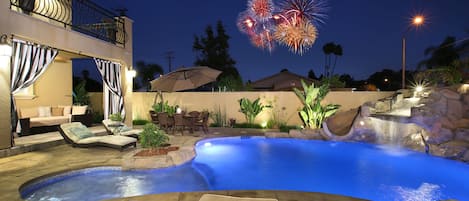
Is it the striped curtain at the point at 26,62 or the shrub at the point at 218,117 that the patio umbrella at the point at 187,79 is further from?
the striped curtain at the point at 26,62

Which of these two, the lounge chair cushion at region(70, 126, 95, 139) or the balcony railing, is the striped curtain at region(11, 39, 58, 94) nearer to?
the balcony railing

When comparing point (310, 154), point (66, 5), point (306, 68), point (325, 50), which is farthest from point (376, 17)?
point (66, 5)

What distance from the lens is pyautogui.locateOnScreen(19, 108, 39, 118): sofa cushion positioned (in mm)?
10250

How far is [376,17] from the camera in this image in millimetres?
29047

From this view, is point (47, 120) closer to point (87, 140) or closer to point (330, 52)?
point (87, 140)

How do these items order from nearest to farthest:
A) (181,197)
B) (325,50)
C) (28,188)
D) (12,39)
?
(181,197) → (28,188) → (12,39) → (325,50)

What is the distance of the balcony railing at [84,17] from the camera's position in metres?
9.55

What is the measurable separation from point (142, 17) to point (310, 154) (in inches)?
1518

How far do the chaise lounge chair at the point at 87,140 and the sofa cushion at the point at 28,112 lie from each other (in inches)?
127

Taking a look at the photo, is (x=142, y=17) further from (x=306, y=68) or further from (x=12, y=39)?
(x=12, y=39)

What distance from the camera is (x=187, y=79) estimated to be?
12000 mm

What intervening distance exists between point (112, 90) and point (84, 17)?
9.40 feet

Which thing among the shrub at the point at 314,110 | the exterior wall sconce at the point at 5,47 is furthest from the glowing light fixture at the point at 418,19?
the exterior wall sconce at the point at 5,47

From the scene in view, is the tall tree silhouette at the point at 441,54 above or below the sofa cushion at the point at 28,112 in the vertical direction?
above
